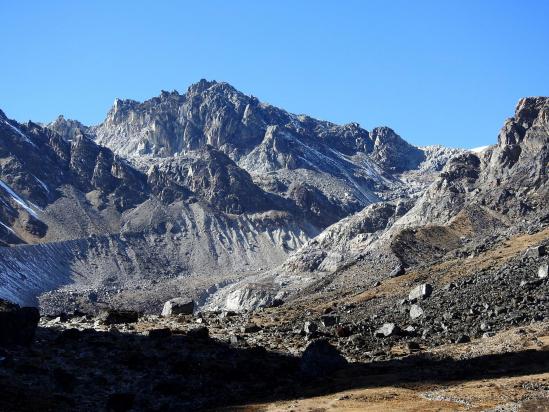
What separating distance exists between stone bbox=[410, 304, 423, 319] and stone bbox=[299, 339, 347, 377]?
15.9 metres

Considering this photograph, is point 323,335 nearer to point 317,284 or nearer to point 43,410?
point 43,410

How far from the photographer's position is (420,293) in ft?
225

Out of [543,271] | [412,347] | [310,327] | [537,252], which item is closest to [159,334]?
[310,327]

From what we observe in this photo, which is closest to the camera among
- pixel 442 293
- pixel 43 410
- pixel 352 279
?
pixel 43 410

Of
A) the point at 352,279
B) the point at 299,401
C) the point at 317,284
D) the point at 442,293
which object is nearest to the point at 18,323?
the point at 299,401

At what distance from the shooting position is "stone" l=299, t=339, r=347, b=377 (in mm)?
47250

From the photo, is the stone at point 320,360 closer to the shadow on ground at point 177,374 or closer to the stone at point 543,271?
the shadow on ground at point 177,374

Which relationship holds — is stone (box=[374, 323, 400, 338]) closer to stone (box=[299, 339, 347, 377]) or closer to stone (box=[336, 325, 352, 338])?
stone (box=[336, 325, 352, 338])

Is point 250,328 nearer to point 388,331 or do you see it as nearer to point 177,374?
point 388,331

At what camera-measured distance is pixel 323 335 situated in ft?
197

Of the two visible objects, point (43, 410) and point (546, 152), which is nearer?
point (43, 410)

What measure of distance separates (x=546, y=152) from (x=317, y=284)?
289ft

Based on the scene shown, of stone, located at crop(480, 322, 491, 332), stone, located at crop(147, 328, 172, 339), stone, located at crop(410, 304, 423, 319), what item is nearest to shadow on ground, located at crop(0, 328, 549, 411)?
stone, located at crop(147, 328, 172, 339)

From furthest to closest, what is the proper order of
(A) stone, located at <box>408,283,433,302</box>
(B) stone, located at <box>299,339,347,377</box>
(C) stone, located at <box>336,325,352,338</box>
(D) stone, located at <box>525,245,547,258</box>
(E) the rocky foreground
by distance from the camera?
(D) stone, located at <box>525,245,547,258</box>
(A) stone, located at <box>408,283,433,302</box>
(C) stone, located at <box>336,325,352,338</box>
(B) stone, located at <box>299,339,347,377</box>
(E) the rocky foreground
